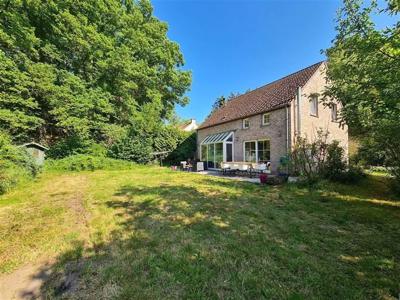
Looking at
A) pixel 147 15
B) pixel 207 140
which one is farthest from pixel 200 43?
pixel 207 140

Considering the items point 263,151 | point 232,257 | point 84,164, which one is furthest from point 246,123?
point 232,257

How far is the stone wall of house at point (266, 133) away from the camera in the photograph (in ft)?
51.1

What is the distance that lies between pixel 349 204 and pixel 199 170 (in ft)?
44.1

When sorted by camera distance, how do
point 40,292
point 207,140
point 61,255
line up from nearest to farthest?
point 40,292 < point 61,255 < point 207,140

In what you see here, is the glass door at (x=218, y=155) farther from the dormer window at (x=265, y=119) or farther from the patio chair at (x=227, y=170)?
the dormer window at (x=265, y=119)

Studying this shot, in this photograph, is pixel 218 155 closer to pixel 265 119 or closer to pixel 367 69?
pixel 265 119

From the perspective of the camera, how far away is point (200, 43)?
23297 millimetres

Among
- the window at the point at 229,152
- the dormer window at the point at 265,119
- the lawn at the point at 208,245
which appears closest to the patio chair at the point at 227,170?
the window at the point at 229,152

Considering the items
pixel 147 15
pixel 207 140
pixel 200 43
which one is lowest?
pixel 207 140

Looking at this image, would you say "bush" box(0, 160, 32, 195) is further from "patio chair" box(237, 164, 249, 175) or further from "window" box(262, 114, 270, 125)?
"window" box(262, 114, 270, 125)

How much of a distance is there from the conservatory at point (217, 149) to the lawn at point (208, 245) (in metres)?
12.1

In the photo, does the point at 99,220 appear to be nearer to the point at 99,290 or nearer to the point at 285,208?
the point at 99,290

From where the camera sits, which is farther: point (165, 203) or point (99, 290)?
point (165, 203)

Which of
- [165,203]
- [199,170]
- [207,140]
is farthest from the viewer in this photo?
[207,140]
